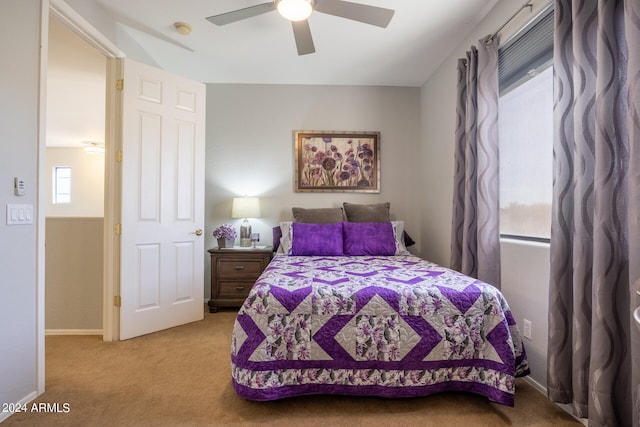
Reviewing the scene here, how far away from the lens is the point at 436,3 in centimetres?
229

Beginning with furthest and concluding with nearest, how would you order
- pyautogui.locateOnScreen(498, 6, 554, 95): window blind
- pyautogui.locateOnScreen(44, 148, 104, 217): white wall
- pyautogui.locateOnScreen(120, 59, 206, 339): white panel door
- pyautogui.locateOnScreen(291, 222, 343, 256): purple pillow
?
pyautogui.locateOnScreen(44, 148, 104, 217): white wall
pyautogui.locateOnScreen(291, 222, 343, 256): purple pillow
pyautogui.locateOnScreen(120, 59, 206, 339): white panel door
pyautogui.locateOnScreen(498, 6, 554, 95): window blind

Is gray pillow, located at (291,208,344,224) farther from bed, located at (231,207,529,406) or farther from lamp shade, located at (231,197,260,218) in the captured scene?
bed, located at (231,207,529,406)

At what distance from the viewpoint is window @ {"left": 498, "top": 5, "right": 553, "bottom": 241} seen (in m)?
1.93

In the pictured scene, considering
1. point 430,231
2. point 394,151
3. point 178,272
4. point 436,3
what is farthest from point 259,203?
point 436,3

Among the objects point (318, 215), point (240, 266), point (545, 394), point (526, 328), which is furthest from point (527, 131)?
point (240, 266)

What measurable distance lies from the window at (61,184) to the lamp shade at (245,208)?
5.76 m

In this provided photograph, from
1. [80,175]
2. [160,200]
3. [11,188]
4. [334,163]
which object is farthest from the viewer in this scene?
[80,175]

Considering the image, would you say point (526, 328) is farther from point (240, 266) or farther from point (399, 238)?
point (240, 266)

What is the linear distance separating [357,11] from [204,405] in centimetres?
252

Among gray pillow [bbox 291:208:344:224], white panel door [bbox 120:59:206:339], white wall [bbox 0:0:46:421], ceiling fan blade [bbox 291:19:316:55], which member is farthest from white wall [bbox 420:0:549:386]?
white wall [bbox 0:0:46:421]

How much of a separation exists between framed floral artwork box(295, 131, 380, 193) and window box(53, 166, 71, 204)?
6.18 meters

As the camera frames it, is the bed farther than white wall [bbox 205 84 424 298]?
No

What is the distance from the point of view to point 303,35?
7.47ft

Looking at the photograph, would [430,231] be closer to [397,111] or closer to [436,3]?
[397,111]
